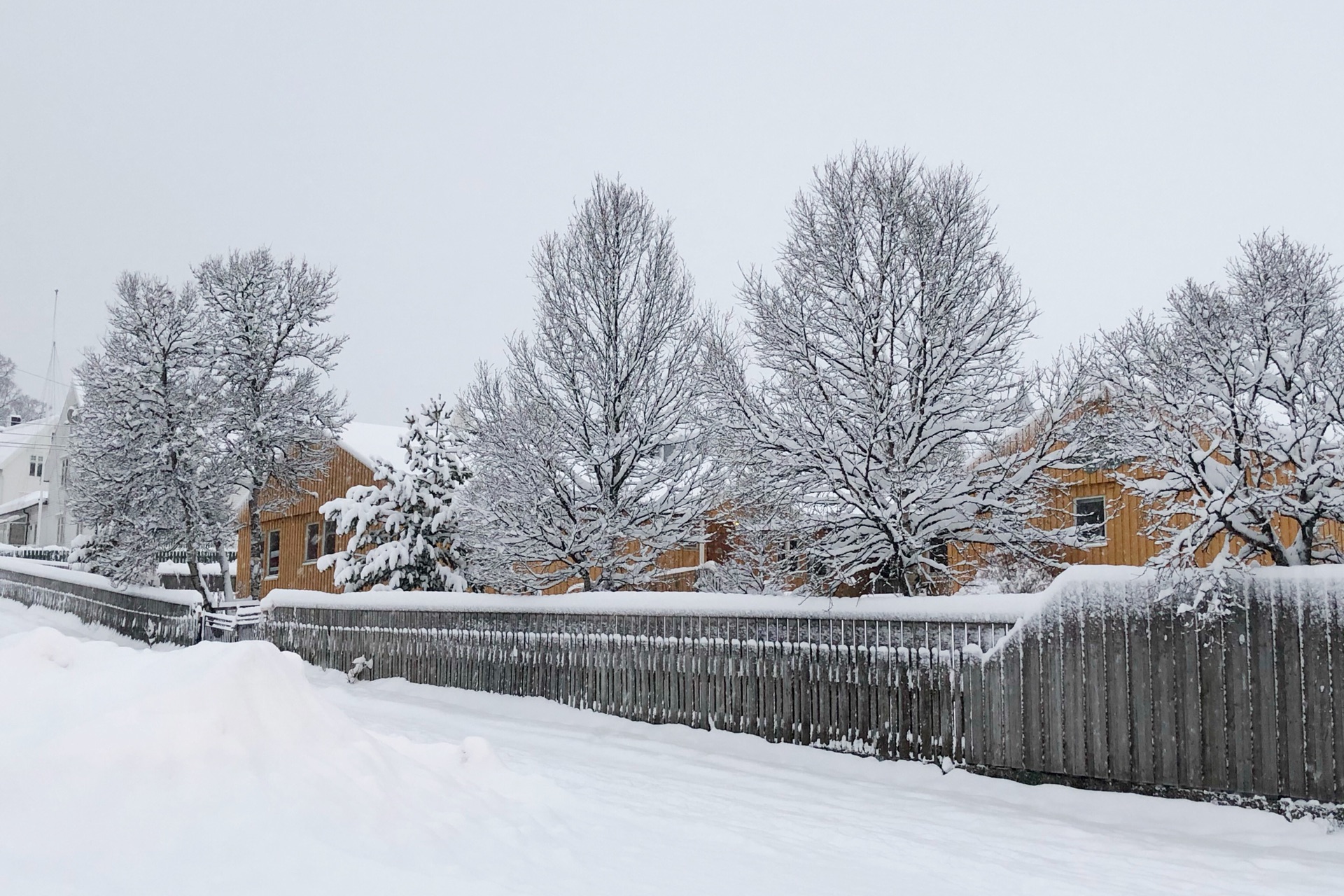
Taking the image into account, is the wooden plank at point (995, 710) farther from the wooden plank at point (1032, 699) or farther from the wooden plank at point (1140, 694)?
the wooden plank at point (1140, 694)

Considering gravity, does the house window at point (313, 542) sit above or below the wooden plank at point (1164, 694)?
above

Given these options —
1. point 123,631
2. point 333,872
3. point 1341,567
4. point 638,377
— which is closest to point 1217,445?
point 1341,567

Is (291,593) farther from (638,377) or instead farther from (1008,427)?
(1008,427)

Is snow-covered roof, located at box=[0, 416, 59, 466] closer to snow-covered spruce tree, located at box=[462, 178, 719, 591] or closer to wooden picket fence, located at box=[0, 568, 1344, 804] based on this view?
snow-covered spruce tree, located at box=[462, 178, 719, 591]

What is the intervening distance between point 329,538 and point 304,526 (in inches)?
86.8

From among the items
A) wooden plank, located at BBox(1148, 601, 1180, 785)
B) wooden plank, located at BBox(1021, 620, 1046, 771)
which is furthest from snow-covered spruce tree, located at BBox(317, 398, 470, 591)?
wooden plank, located at BBox(1148, 601, 1180, 785)

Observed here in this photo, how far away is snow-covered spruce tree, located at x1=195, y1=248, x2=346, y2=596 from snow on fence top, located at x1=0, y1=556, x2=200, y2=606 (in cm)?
296

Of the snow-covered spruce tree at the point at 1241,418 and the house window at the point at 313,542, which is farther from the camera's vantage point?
the house window at the point at 313,542

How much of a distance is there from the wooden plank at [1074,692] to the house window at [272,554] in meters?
31.4

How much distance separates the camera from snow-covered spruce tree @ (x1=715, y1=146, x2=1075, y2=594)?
12.4m

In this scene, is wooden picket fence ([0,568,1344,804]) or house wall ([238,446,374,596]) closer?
wooden picket fence ([0,568,1344,804])

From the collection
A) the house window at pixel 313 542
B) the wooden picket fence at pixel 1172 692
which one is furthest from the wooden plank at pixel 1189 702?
the house window at pixel 313 542

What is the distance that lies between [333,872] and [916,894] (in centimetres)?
328

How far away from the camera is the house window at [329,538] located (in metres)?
31.4
